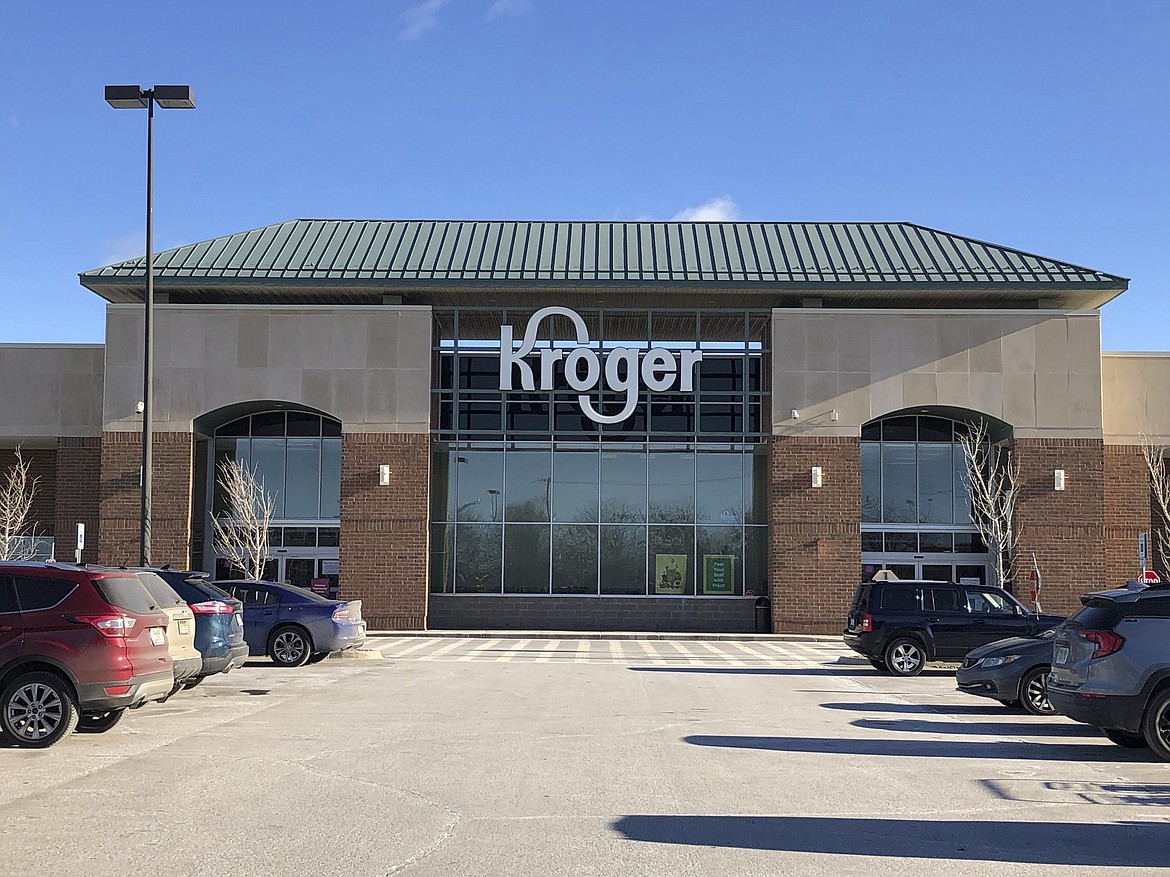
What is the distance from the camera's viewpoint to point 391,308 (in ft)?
117

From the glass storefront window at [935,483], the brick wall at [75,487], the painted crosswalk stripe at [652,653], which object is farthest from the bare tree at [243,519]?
the glass storefront window at [935,483]

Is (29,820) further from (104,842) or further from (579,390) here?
(579,390)

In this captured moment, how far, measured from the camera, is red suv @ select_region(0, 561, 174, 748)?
12344mm

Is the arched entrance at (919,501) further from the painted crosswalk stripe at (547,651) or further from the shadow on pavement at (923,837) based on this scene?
the shadow on pavement at (923,837)

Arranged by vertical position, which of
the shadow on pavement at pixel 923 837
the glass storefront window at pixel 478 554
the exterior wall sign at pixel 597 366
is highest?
the exterior wall sign at pixel 597 366

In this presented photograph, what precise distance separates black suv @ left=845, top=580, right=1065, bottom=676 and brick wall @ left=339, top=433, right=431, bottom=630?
1597 cm

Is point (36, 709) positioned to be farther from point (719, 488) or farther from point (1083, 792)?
point (719, 488)

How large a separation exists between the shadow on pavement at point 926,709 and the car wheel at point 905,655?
184 inches

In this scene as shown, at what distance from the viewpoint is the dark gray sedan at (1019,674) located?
16531 mm

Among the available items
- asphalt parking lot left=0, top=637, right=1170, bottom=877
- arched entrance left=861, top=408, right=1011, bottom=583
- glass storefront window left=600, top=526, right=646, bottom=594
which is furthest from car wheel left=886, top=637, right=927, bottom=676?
glass storefront window left=600, top=526, right=646, bottom=594

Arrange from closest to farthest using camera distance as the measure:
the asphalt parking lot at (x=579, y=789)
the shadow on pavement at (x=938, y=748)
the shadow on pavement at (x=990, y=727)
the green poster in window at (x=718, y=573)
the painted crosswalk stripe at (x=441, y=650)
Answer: the asphalt parking lot at (x=579, y=789) → the shadow on pavement at (x=938, y=748) → the shadow on pavement at (x=990, y=727) → the painted crosswalk stripe at (x=441, y=650) → the green poster in window at (x=718, y=573)

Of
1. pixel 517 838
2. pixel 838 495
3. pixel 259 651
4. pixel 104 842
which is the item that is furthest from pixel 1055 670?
pixel 838 495

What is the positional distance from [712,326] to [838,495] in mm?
6858

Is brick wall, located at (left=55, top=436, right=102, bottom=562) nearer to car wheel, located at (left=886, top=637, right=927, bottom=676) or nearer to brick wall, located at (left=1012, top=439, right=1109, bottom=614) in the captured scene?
car wheel, located at (left=886, top=637, right=927, bottom=676)
